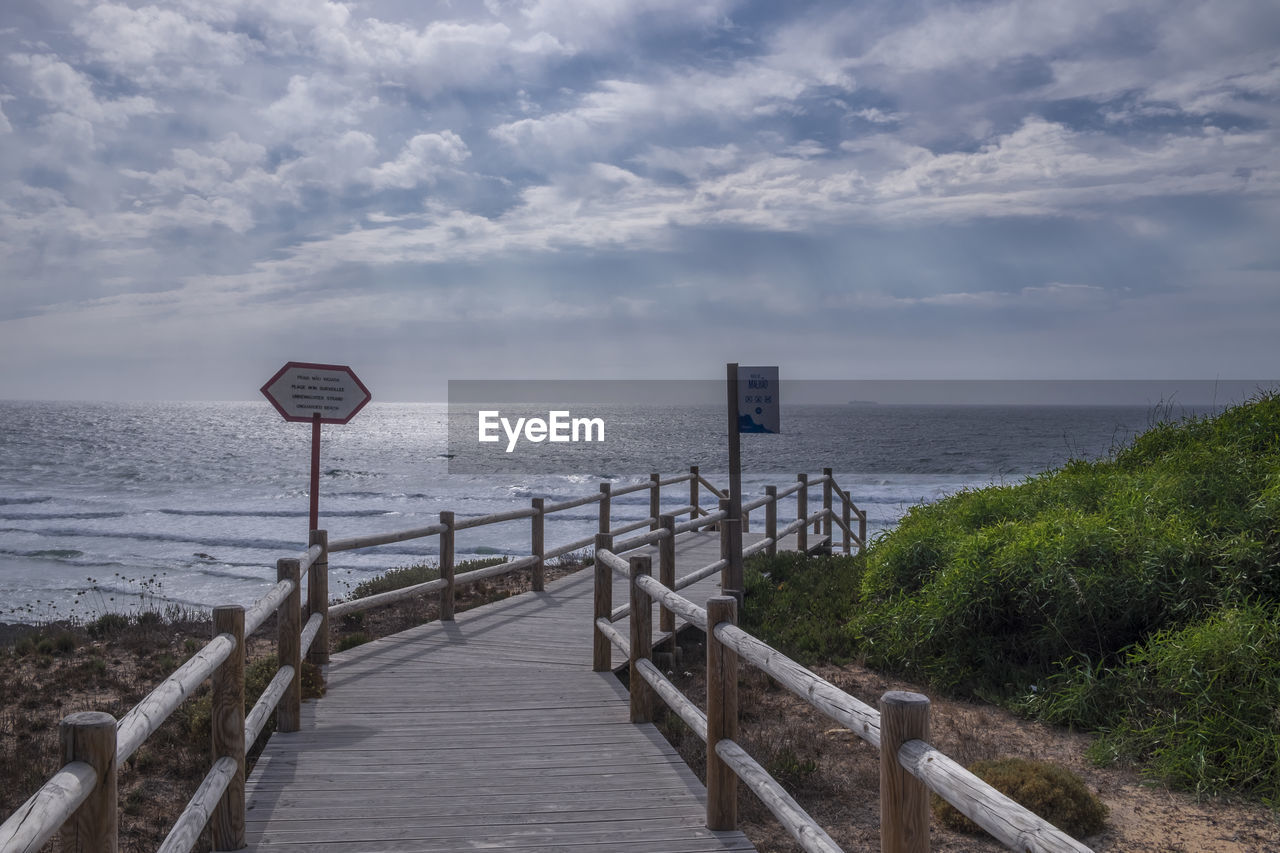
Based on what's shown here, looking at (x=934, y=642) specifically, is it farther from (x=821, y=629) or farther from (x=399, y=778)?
(x=399, y=778)

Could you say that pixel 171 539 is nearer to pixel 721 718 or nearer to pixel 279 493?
pixel 279 493

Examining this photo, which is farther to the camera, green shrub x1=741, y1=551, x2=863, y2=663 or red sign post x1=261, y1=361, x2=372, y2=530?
green shrub x1=741, y1=551, x2=863, y2=663

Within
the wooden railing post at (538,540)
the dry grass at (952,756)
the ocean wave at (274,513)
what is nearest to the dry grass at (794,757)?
the dry grass at (952,756)

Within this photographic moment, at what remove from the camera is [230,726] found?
157 inches

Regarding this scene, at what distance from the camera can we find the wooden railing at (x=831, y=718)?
2266 mm

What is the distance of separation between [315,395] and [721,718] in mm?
5995

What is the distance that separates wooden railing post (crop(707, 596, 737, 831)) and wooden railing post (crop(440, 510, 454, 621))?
495cm

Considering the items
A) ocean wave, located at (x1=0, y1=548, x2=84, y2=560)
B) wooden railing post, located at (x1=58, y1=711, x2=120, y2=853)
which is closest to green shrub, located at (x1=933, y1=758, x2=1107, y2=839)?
wooden railing post, located at (x1=58, y1=711, x2=120, y2=853)

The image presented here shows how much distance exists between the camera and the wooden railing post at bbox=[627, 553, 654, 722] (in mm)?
5867

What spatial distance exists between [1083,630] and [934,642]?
1.30 meters

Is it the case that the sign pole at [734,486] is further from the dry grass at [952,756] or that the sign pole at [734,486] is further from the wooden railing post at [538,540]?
the wooden railing post at [538,540]

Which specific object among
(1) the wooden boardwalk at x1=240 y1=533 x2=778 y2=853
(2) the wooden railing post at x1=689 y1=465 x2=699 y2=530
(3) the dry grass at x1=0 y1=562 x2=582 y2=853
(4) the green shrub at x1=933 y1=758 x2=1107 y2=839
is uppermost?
(2) the wooden railing post at x1=689 y1=465 x2=699 y2=530

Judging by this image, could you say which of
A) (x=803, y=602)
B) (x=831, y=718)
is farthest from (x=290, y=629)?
(x=803, y=602)

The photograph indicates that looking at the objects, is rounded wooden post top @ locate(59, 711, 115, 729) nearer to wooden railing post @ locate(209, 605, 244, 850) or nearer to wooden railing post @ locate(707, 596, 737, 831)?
wooden railing post @ locate(209, 605, 244, 850)
